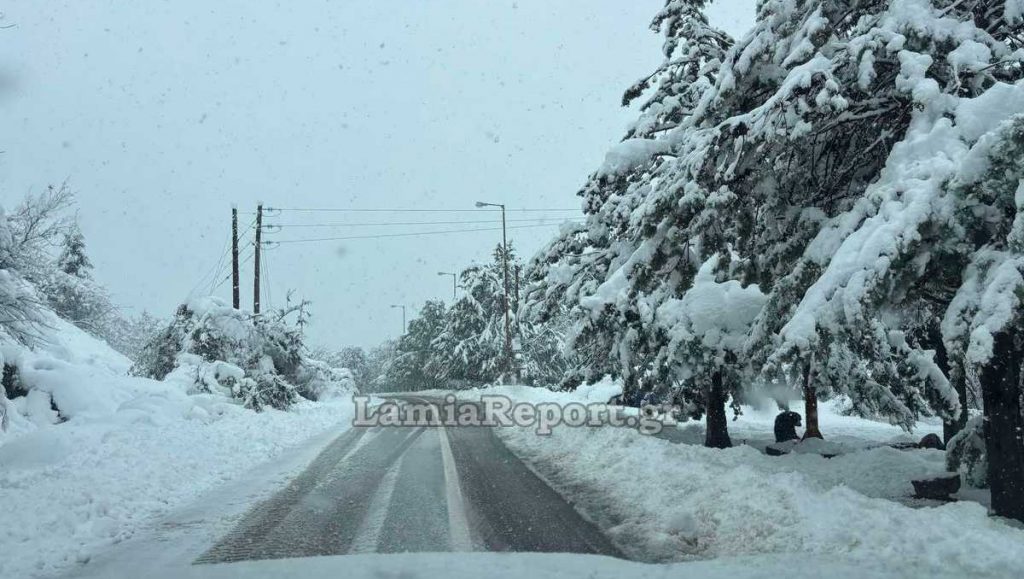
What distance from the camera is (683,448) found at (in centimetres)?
1029

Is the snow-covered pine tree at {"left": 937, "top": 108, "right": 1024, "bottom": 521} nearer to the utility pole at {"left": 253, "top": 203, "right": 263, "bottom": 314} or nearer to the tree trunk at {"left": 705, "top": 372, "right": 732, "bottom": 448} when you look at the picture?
the tree trunk at {"left": 705, "top": 372, "right": 732, "bottom": 448}

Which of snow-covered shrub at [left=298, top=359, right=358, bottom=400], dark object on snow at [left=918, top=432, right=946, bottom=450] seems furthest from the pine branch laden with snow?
snow-covered shrub at [left=298, top=359, right=358, bottom=400]

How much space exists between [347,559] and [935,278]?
5476mm

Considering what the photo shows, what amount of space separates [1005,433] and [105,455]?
38.2ft

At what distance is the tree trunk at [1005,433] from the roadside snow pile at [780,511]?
55cm

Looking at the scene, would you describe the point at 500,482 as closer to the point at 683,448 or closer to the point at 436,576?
the point at 683,448

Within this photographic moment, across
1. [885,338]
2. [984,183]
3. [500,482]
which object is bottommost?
[500,482]

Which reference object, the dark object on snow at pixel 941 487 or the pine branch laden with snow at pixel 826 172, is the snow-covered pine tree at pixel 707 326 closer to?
the pine branch laden with snow at pixel 826 172

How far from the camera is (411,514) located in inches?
289

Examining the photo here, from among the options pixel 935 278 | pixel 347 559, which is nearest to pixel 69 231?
pixel 347 559

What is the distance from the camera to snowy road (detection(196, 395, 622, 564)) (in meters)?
5.99

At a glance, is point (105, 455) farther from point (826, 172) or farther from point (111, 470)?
point (826, 172)

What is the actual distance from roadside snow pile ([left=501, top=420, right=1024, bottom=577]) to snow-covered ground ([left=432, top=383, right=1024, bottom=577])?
0.03 ft

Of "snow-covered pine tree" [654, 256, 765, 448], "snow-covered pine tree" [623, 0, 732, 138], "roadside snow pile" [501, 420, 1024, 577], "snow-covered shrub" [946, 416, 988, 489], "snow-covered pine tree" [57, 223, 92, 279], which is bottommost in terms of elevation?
"roadside snow pile" [501, 420, 1024, 577]
